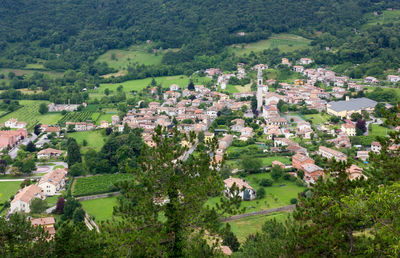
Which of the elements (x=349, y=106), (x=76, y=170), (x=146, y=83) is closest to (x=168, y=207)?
→ (x=76, y=170)

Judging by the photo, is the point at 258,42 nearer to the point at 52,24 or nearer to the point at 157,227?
the point at 52,24

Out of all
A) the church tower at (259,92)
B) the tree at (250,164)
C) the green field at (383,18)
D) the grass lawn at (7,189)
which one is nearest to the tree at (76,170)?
the grass lawn at (7,189)

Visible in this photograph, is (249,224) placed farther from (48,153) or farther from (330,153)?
(48,153)

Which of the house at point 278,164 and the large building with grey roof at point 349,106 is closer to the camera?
the house at point 278,164

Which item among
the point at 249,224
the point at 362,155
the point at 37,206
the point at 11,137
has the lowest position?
the point at 362,155

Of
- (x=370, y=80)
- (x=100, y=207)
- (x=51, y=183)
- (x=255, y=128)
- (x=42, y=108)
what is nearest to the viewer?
(x=100, y=207)

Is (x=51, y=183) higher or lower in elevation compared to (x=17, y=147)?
higher

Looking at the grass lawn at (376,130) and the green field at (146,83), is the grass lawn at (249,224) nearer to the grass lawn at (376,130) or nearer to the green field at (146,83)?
the grass lawn at (376,130)
